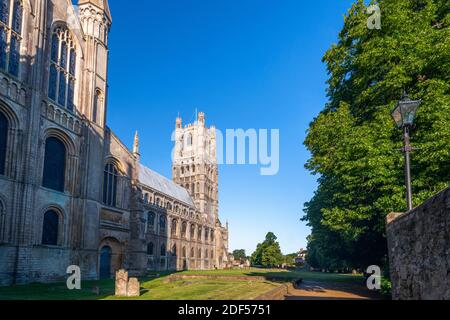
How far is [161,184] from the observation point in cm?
7494

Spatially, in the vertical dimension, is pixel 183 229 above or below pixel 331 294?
above

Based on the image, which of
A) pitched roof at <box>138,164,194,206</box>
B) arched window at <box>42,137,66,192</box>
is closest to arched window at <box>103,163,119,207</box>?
arched window at <box>42,137,66,192</box>

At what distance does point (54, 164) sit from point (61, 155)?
1.20 meters

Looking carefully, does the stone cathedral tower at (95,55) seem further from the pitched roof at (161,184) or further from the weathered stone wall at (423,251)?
the pitched roof at (161,184)

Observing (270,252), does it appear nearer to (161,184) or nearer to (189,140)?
(189,140)

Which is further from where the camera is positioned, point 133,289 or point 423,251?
point 133,289

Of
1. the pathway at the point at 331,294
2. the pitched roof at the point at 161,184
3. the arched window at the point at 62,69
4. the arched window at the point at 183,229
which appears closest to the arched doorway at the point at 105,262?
the arched window at the point at 62,69

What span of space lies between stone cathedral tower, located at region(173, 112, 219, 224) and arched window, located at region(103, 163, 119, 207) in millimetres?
50927

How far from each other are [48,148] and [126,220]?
12421 mm

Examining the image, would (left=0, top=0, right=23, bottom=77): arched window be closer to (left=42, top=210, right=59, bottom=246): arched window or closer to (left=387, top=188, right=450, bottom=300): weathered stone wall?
(left=42, top=210, right=59, bottom=246): arched window

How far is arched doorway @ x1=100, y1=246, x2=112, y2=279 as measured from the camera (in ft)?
108

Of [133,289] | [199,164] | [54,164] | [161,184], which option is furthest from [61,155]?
[199,164]

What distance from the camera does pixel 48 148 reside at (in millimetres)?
27391
